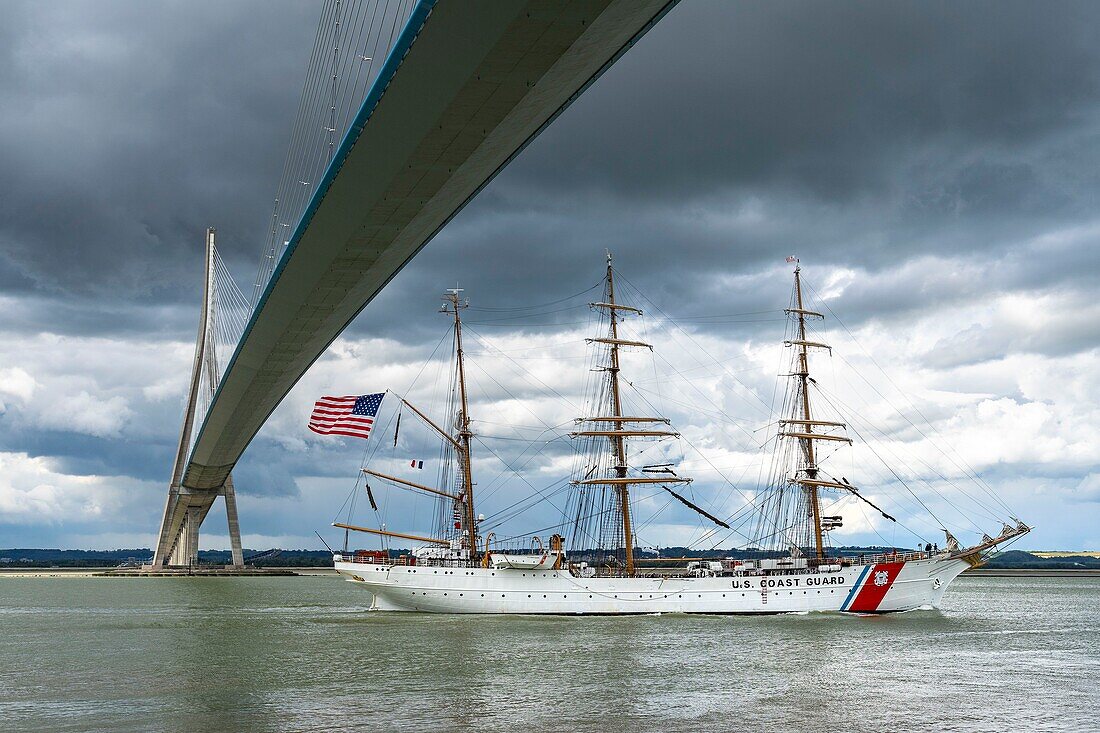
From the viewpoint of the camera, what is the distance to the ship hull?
142ft

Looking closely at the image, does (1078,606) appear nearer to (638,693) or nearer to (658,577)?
(658,577)

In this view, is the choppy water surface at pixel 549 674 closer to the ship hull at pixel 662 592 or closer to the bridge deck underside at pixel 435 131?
the ship hull at pixel 662 592

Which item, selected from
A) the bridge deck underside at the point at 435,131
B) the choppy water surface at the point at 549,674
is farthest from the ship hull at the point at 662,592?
the bridge deck underside at the point at 435,131

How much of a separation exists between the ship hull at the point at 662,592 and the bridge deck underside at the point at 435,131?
12.7m

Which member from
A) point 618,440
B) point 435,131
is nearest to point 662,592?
point 618,440

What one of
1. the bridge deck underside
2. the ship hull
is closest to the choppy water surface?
the ship hull

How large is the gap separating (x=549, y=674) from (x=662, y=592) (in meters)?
20.8

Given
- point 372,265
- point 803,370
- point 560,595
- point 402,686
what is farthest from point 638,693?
point 803,370

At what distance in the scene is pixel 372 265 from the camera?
109ft

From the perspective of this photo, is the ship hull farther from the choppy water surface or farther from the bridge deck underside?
the bridge deck underside

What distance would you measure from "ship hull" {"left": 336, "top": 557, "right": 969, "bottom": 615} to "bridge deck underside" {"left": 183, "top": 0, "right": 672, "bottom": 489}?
1273cm

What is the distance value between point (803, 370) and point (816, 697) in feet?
110

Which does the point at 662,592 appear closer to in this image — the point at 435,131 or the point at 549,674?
the point at 549,674

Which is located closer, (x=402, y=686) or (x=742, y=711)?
(x=742, y=711)
